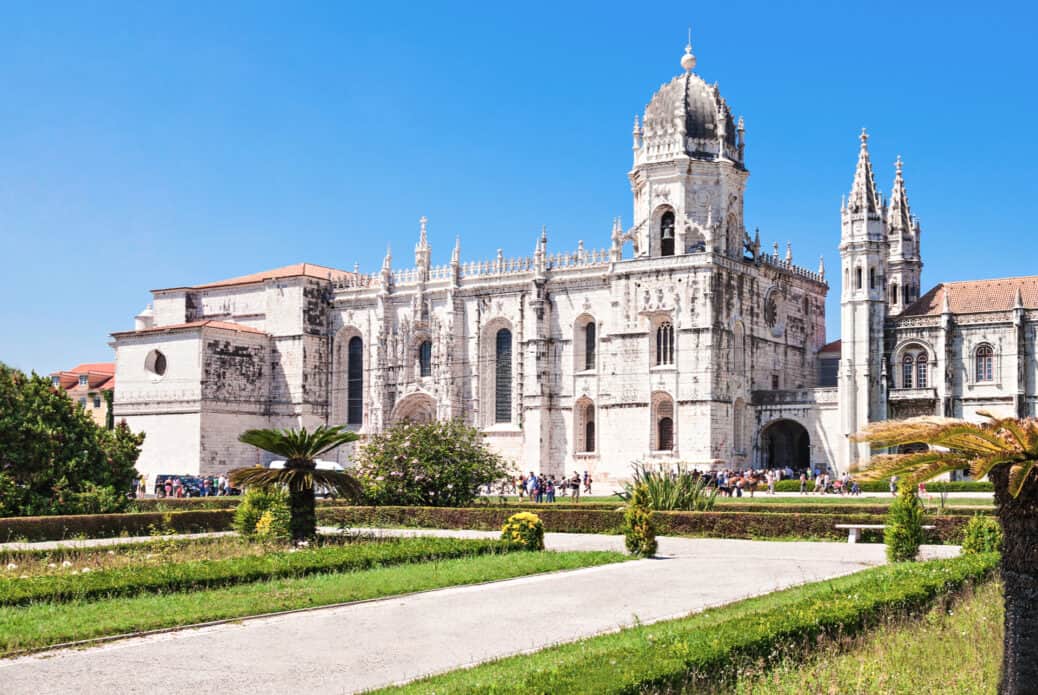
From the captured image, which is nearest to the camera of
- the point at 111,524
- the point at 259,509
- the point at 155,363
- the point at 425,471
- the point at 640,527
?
the point at 640,527

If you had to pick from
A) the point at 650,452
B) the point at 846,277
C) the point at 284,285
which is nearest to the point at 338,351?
the point at 284,285

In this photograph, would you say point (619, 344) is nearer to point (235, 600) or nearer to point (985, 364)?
point (985, 364)

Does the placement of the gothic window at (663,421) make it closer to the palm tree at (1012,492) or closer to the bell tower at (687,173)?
the bell tower at (687,173)

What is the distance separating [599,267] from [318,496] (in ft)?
59.1

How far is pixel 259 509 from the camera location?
26.9 meters

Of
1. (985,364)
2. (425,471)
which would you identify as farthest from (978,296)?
(425,471)

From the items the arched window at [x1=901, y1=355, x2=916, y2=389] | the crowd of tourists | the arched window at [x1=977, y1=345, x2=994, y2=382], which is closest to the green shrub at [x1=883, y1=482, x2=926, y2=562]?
the crowd of tourists

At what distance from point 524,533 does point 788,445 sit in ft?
118

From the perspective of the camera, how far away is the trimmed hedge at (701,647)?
31.0ft

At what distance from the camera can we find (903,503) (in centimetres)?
2100

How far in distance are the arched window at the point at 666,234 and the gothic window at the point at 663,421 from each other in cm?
701

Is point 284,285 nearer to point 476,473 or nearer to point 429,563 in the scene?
point 476,473

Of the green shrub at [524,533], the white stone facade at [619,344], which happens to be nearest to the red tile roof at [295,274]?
the white stone facade at [619,344]

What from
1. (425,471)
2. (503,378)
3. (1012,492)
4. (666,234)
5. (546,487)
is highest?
(666,234)
